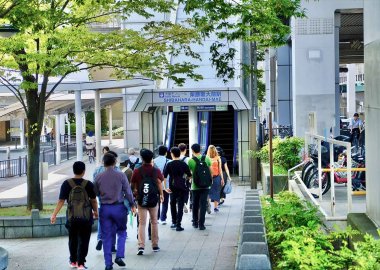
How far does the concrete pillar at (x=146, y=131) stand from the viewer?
2466 centimetres

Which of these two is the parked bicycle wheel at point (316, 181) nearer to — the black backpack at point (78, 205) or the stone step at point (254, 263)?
the black backpack at point (78, 205)

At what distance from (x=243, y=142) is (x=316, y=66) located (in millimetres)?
3689

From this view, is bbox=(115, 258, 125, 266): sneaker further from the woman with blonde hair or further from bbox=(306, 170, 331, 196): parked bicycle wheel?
the woman with blonde hair

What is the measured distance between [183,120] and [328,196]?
16547mm

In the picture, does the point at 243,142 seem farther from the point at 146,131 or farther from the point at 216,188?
the point at 216,188

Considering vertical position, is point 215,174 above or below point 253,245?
above

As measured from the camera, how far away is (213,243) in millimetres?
11828

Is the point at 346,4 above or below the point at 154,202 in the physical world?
above

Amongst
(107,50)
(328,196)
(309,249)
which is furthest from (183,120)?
(309,249)

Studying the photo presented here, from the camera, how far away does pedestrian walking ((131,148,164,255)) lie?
10570 millimetres

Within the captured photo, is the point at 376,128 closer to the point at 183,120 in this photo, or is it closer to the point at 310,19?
the point at 310,19

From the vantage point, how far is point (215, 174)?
15.5 meters

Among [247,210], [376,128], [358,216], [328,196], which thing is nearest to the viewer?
[376,128]

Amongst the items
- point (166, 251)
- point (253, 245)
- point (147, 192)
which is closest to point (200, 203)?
point (166, 251)
